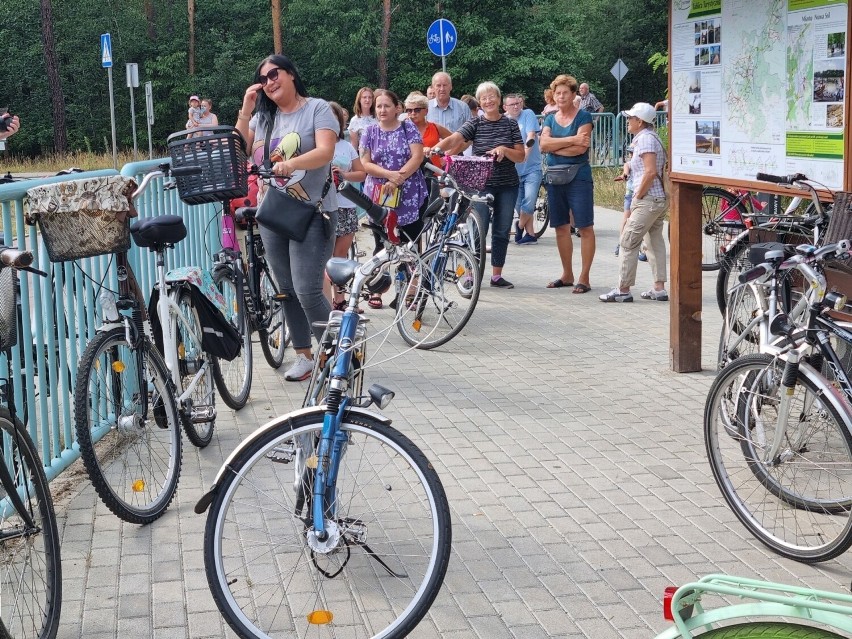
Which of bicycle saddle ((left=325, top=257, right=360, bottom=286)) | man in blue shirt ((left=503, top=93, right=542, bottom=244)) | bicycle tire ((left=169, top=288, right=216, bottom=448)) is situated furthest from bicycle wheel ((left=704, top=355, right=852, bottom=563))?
man in blue shirt ((left=503, top=93, right=542, bottom=244))

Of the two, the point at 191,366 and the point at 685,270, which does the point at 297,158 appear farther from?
the point at 685,270

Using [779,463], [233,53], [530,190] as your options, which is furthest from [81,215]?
[233,53]

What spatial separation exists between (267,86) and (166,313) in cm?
174

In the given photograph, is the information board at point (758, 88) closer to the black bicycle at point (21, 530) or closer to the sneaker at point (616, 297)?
the sneaker at point (616, 297)

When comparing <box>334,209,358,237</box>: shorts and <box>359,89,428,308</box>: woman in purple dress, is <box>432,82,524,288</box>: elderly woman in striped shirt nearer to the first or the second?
<box>359,89,428,308</box>: woman in purple dress

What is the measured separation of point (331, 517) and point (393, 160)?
20.7ft

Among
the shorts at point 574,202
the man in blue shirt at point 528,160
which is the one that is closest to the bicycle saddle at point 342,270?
the shorts at point 574,202

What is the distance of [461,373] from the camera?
819 cm

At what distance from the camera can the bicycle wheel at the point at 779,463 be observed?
4.56 metres

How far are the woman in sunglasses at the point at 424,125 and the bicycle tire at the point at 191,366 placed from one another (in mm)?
4869

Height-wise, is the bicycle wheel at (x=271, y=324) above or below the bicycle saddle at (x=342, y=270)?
below

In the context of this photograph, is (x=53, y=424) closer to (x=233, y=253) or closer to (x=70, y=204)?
(x=70, y=204)

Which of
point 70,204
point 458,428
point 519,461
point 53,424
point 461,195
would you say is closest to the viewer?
point 70,204

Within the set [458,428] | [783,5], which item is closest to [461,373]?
[458,428]
